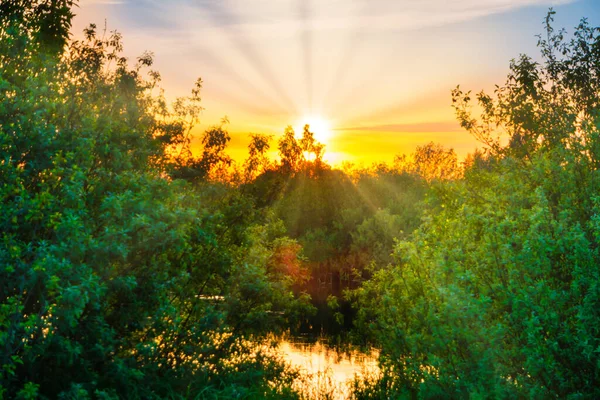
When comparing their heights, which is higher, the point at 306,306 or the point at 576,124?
the point at 576,124

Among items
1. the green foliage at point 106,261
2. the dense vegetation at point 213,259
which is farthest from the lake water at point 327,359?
the green foliage at point 106,261

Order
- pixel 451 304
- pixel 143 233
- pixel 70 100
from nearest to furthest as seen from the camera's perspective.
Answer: pixel 451 304 < pixel 143 233 < pixel 70 100

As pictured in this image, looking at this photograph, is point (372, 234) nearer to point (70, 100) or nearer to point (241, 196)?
point (241, 196)

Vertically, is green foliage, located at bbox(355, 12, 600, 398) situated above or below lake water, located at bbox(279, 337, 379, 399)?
above

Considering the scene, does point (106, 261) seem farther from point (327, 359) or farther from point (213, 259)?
point (327, 359)

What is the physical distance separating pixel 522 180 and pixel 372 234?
Result: 124 feet

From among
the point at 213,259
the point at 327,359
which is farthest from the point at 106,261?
the point at 327,359

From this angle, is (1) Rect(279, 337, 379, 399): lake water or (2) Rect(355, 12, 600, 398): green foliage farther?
(1) Rect(279, 337, 379, 399): lake water

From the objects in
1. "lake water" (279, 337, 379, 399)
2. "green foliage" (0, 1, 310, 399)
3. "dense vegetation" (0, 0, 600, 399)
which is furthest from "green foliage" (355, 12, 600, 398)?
"lake water" (279, 337, 379, 399)

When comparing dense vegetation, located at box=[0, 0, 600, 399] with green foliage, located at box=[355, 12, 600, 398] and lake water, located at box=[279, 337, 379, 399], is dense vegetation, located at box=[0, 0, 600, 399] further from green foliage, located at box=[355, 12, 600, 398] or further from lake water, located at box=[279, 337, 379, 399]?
lake water, located at box=[279, 337, 379, 399]

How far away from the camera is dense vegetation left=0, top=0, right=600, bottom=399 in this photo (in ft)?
31.9

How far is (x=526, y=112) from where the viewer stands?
1858cm

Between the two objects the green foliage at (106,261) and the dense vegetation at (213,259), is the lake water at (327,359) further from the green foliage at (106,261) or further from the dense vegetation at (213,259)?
the green foliage at (106,261)

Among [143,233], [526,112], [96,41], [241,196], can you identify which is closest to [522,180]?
[526,112]
